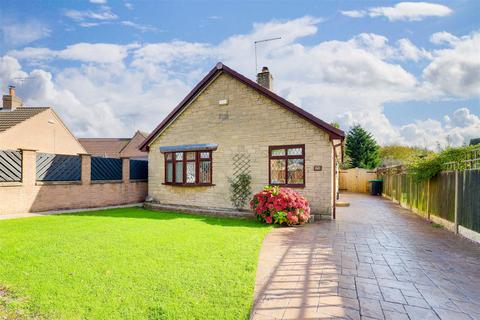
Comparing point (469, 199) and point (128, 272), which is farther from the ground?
point (469, 199)

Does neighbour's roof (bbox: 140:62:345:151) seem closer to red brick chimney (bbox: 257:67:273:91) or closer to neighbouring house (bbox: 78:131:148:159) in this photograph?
red brick chimney (bbox: 257:67:273:91)

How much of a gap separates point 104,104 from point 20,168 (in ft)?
36.3

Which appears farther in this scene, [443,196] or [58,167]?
[58,167]

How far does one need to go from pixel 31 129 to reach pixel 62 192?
41.2ft

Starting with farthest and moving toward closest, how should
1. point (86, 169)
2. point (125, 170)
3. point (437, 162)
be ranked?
point (125, 170), point (86, 169), point (437, 162)

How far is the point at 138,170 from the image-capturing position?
1561 cm

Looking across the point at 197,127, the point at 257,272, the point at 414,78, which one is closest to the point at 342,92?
the point at 414,78

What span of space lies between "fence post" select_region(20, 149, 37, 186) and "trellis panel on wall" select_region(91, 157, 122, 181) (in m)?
2.45

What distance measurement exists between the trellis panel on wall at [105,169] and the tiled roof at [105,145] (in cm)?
2815

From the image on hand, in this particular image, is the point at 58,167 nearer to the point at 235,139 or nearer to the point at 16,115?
the point at 235,139

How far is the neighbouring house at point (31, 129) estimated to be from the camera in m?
19.6

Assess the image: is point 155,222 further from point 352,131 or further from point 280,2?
point 352,131

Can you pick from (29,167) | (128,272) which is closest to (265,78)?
(128,272)

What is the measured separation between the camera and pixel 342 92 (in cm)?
1564
